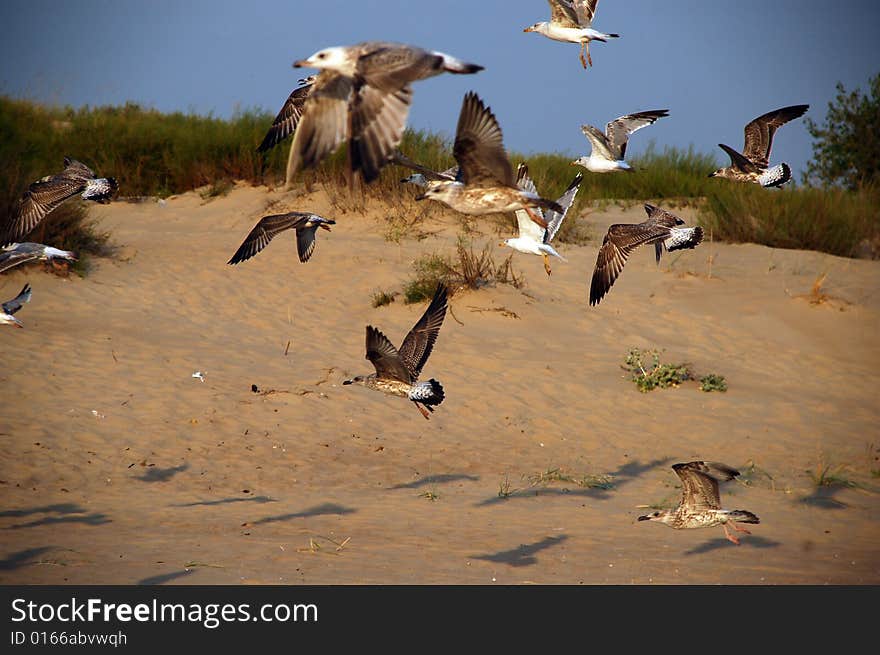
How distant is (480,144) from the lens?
19.7 ft

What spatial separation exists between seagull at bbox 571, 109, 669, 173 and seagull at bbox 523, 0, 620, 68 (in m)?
0.70

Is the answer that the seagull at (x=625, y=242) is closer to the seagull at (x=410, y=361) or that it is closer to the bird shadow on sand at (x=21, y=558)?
the seagull at (x=410, y=361)

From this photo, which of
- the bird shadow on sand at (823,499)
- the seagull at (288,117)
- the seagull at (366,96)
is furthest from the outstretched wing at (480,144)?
the bird shadow on sand at (823,499)

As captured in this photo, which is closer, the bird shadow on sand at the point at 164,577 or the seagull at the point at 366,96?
the seagull at the point at 366,96

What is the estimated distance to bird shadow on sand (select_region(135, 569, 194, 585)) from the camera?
6.20 metres

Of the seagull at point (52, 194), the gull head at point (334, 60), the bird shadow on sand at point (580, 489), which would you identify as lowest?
the bird shadow on sand at point (580, 489)

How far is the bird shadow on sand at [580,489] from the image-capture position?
8.56 metres

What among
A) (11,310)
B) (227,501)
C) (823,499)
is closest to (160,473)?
(227,501)

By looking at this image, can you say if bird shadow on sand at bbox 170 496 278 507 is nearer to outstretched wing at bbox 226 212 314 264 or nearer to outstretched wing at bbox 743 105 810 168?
outstretched wing at bbox 226 212 314 264

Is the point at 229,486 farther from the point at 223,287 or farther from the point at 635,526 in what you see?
the point at 223,287

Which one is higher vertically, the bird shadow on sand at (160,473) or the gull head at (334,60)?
the gull head at (334,60)

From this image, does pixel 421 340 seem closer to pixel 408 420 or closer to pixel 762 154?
pixel 408 420

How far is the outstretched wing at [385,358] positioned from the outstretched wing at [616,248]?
1670 mm

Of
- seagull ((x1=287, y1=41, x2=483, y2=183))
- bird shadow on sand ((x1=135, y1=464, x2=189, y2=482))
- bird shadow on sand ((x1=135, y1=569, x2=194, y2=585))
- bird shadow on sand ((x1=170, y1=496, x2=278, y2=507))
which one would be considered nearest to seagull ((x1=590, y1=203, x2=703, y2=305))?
bird shadow on sand ((x1=170, y1=496, x2=278, y2=507))
